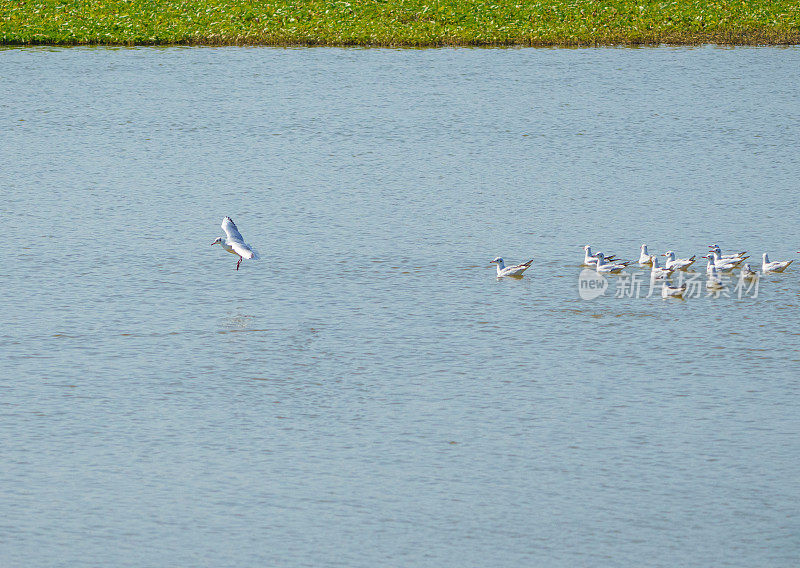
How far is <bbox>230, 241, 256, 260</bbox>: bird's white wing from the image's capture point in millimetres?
18672

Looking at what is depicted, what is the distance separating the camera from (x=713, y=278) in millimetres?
18562

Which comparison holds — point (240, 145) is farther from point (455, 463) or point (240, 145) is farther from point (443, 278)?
→ point (455, 463)

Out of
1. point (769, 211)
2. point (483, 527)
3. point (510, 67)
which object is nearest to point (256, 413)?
point (483, 527)

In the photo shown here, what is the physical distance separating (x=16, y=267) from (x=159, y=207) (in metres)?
4.52

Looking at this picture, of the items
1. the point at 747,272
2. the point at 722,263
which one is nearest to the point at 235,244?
the point at 722,263

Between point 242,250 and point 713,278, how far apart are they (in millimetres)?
7318

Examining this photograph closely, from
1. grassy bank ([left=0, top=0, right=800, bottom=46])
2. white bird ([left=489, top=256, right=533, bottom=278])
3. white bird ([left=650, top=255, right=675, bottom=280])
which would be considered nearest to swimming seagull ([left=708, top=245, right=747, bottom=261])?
white bird ([left=650, top=255, right=675, bottom=280])

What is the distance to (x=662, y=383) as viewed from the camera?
48.2 ft

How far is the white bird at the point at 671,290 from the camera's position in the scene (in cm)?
1798

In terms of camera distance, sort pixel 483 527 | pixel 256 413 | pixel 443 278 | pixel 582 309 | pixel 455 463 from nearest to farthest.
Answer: pixel 483 527 → pixel 455 463 → pixel 256 413 → pixel 582 309 → pixel 443 278

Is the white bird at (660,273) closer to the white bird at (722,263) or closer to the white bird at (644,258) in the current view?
the white bird at (644,258)

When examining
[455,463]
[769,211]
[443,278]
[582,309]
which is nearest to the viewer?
[455,463]

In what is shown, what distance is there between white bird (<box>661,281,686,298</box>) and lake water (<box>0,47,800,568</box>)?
38 cm

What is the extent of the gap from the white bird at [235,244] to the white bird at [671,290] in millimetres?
6207
